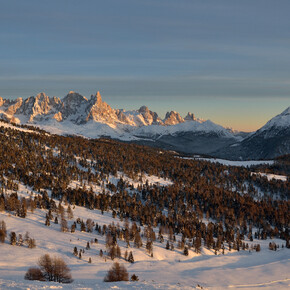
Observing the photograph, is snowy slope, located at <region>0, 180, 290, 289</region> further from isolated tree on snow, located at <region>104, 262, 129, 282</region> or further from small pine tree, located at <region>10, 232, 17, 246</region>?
isolated tree on snow, located at <region>104, 262, 129, 282</region>

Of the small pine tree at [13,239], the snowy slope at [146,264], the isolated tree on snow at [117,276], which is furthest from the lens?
the small pine tree at [13,239]

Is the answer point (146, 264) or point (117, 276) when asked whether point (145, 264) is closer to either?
point (146, 264)

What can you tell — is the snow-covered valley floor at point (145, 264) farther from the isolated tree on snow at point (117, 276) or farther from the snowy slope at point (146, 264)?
the isolated tree on snow at point (117, 276)

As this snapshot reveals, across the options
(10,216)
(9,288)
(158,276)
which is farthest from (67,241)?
(9,288)

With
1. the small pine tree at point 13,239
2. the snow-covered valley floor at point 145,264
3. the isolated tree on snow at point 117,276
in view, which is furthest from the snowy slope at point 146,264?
the isolated tree on snow at point 117,276

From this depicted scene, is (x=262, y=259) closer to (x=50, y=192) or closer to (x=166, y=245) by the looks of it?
(x=166, y=245)

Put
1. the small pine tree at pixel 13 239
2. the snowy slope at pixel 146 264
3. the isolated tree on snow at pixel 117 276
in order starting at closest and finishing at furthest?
the isolated tree on snow at pixel 117 276
the snowy slope at pixel 146 264
the small pine tree at pixel 13 239

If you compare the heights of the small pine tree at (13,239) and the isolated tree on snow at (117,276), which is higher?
the small pine tree at (13,239)

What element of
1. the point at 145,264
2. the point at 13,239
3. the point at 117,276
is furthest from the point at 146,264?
the point at 13,239

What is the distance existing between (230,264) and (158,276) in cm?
5310

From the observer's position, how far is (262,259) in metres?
148

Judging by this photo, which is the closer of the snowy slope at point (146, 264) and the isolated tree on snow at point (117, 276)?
the isolated tree on snow at point (117, 276)

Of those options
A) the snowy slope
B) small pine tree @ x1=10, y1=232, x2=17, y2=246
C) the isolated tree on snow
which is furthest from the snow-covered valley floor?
the isolated tree on snow

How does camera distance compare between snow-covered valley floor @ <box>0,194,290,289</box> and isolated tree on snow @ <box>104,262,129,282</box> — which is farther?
snow-covered valley floor @ <box>0,194,290,289</box>
